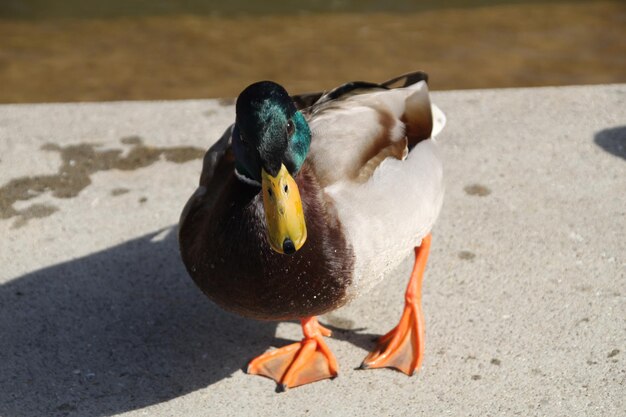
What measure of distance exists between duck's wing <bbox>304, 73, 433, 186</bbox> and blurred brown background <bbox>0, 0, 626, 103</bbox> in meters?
3.22

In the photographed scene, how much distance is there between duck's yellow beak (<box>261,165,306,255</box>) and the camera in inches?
101

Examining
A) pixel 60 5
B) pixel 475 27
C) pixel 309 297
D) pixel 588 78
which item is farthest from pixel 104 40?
pixel 309 297

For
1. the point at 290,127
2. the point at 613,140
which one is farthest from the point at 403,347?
the point at 613,140

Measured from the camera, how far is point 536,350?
3182 mm

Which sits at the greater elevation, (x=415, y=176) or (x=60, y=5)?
(x=415, y=176)

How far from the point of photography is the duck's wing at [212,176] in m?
3.07

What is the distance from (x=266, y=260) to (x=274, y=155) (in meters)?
0.32

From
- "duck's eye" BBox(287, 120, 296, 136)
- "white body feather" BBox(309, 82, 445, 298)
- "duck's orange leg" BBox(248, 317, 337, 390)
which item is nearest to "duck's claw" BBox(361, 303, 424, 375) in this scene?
"duck's orange leg" BBox(248, 317, 337, 390)

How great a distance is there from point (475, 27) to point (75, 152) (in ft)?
13.1

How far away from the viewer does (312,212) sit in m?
2.77

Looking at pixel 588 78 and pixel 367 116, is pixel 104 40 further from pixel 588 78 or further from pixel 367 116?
pixel 367 116

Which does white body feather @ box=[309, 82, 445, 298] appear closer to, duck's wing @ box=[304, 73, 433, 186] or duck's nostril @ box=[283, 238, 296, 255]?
duck's wing @ box=[304, 73, 433, 186]

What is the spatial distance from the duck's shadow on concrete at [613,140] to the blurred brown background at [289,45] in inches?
87.0

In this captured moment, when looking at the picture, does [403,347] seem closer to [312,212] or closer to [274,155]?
[312,212]
